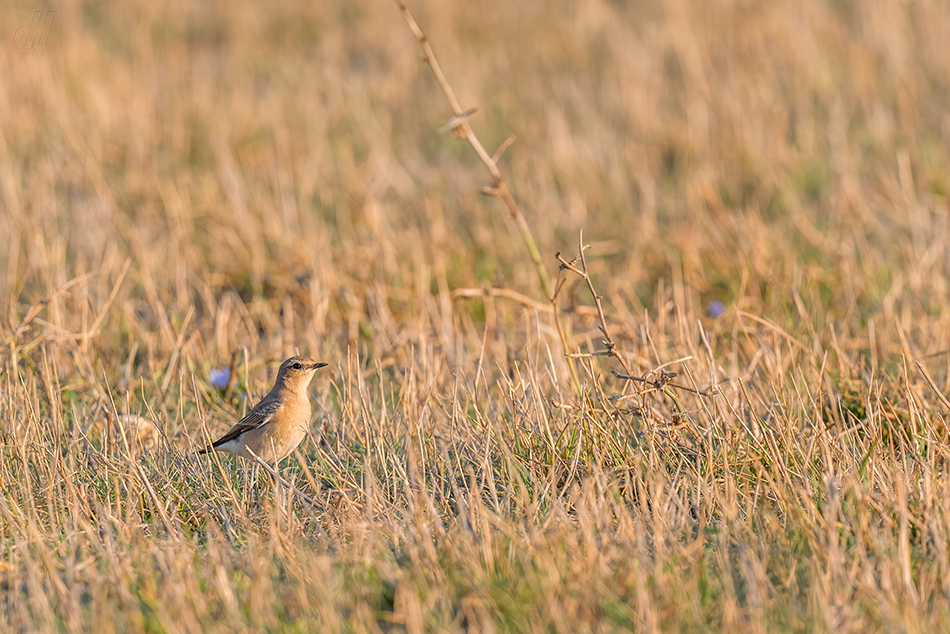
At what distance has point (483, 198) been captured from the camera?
339 inches

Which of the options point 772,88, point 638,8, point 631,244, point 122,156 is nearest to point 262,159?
point 122,156

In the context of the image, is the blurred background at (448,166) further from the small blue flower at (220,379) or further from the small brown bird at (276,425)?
the small brown bird at (276,425)

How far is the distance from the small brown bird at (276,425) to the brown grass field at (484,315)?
154 mm

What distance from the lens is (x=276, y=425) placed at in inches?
167

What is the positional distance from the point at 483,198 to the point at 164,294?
117 inches

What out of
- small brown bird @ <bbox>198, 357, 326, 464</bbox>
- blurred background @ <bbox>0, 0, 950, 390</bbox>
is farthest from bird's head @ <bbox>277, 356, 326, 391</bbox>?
blurred background @ <bbox>0, 0, 950, 390</bbox>

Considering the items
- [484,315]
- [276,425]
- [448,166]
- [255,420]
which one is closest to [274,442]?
[276,425]

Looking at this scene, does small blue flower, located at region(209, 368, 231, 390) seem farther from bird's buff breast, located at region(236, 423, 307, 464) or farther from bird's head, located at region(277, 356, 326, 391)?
bird's buff breast, located at region(236, 423, 307, 464)

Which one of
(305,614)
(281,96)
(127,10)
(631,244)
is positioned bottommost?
(305,614)

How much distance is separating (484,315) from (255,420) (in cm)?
231

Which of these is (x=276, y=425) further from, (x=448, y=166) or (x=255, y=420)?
(x=448, y=166)

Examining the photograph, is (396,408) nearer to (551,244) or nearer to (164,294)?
(164,294)

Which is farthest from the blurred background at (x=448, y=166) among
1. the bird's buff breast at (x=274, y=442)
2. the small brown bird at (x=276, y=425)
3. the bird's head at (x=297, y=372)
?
the bird's buff breast at (x=274, y=442)

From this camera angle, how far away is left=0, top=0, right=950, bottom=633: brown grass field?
9.86 feet
